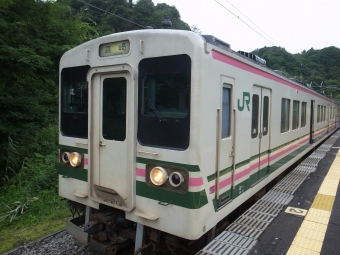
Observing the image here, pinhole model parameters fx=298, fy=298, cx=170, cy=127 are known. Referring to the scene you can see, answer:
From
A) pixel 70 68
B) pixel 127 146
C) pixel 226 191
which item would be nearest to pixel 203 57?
pixel 127 146

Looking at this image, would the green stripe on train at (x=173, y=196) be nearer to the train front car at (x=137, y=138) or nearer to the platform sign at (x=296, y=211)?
the train front car at (x=137, y=138)

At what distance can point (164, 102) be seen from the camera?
3.29 meters

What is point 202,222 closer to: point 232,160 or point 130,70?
point 232,160

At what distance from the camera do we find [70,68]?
419 cm

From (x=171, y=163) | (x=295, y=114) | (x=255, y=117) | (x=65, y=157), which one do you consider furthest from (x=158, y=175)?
(x=295, y=114)

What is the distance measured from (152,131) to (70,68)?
173 cm

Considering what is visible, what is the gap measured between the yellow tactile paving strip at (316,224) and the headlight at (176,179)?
5.20 ft

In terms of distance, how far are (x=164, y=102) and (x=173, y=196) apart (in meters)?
1.02

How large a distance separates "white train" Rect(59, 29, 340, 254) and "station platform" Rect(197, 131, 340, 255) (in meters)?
0.32

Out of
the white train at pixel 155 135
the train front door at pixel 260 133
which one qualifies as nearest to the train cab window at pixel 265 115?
the train front door at pixel 260 133

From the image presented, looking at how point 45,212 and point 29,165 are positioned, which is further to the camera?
point 29,165

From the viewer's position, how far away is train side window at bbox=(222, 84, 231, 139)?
3688mm

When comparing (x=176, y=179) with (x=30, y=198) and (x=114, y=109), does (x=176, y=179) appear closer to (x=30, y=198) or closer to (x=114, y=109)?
(x=114, y=109)

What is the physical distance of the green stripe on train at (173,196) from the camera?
9.96 ft
